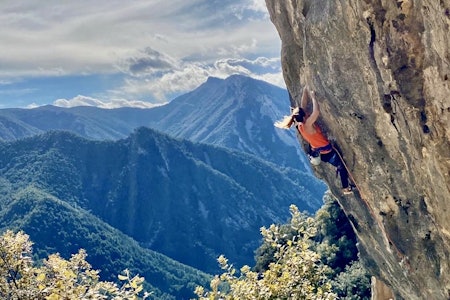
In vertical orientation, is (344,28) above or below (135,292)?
above

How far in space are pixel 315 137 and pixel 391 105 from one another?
3644mm

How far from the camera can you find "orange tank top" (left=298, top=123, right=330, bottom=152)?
1597 centimetres

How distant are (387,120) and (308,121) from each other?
9.90 ft

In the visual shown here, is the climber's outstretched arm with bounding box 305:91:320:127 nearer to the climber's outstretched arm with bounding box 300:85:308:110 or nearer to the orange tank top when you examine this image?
the orange tank top

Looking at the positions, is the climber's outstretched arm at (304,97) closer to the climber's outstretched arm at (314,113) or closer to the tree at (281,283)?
the climber's outstretched arm at (314,113)

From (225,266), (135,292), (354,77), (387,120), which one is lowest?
(225,266)

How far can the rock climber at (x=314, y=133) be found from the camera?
15875 mm

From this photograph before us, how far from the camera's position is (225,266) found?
51.4ft

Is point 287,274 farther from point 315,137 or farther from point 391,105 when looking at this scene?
point 391,105

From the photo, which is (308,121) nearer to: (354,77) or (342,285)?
(354,77)

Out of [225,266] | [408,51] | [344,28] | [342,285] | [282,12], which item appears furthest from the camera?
[342,285]

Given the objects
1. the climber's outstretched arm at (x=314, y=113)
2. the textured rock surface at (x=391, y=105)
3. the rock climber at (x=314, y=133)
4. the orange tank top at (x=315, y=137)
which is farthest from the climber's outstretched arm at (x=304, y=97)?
the orange tank top at (x=315, y=137)

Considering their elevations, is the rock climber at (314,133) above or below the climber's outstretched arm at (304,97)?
below

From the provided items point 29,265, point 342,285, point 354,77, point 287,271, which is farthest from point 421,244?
point 342,285
